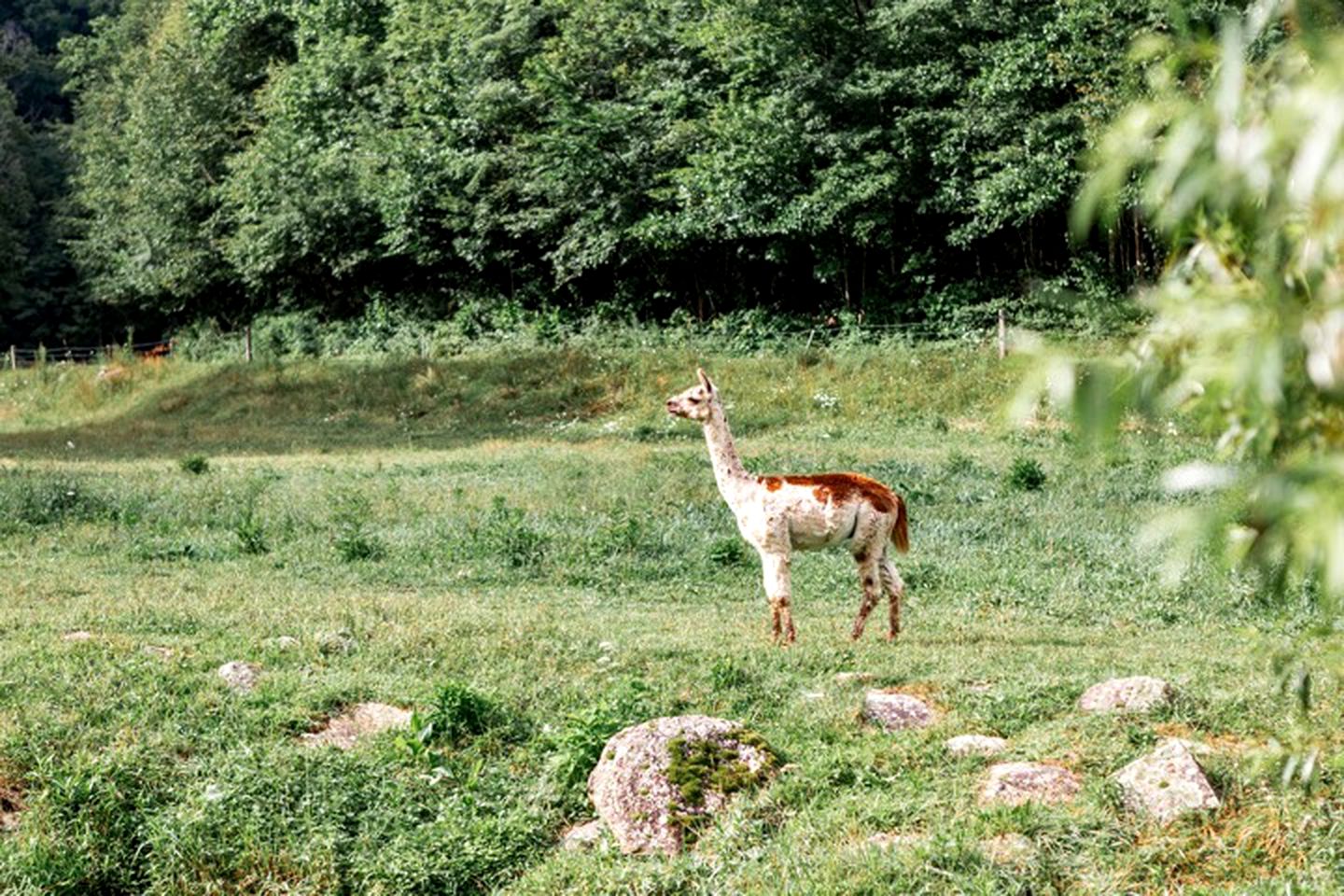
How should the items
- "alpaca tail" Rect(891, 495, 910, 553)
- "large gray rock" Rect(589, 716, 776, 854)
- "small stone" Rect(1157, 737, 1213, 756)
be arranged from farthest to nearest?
"alpaca tail" Rect(891, 495, 910, 553), "large gray rock" Rect(589, 716, 776, 854), "small stone" Rect(1157, 737, 1213, 756)

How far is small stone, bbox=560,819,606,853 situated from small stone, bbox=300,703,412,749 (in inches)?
62.1

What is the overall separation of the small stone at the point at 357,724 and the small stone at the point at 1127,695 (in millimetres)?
3981

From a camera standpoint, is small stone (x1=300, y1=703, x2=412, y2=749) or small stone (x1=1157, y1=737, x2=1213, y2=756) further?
small stone (x1=300, y1=703, x2=412, y2=749)

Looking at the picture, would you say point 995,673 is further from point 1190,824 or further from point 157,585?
point 157,585

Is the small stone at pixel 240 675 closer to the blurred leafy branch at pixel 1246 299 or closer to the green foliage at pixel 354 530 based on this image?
the green foliage at pixel 354 530

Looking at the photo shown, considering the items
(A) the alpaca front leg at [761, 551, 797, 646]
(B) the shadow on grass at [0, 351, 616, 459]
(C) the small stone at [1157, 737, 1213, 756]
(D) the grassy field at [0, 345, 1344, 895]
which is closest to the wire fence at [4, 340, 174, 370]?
(B) the shadow on grass at [0, 351, 616, 459]

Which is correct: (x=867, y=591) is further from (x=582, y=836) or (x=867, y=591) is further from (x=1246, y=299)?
(x=1246, y=299)

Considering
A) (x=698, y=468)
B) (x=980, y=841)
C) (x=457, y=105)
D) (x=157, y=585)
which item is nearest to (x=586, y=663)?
(x=980, y=841)

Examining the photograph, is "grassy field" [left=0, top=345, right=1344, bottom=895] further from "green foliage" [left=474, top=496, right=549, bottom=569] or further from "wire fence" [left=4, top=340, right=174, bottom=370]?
"wire fence" [left=4, top=340, right=174, bottom=370]

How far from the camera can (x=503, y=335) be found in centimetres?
4053

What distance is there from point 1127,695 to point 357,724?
4520 millimetres

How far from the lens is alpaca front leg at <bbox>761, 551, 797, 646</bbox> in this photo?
36.0 ft

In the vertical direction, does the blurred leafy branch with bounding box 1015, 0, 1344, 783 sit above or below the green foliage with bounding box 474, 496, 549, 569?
above

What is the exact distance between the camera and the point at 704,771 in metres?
7.88
